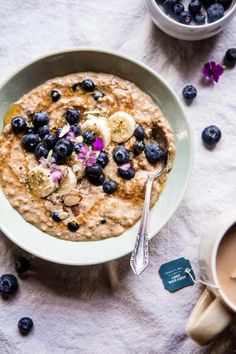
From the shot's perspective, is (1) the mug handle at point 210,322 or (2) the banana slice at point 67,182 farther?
(2) the banana slice at point 67,182

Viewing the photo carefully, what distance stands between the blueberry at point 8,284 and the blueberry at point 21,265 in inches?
1.3

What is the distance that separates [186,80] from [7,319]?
1.01 m

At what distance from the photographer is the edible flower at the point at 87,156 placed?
2.06 metres

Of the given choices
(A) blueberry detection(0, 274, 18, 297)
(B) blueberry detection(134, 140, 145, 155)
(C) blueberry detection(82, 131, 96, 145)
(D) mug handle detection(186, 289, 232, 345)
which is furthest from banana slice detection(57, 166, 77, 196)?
(D) mug handle detection(186, 289, 232, 345)

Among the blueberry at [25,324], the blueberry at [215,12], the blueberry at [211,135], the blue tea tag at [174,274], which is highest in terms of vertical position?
the blueberry at [215,12]

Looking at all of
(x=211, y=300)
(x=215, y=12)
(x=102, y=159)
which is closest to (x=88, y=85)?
(x=102, y=159)

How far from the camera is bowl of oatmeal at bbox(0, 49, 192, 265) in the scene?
2.06m

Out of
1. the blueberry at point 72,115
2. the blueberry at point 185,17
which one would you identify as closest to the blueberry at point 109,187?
the blueberry at point 72,115

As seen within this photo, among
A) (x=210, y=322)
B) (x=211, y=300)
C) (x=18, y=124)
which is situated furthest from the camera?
(x=18, y=124)

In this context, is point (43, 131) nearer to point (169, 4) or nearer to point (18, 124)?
point (18, 124)

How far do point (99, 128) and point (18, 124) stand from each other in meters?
0.26

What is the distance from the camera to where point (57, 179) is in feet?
6.77

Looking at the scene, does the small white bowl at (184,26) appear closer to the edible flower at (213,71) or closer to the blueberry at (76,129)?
the edible flower at (213,71)

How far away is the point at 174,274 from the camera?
2166 millimetres
